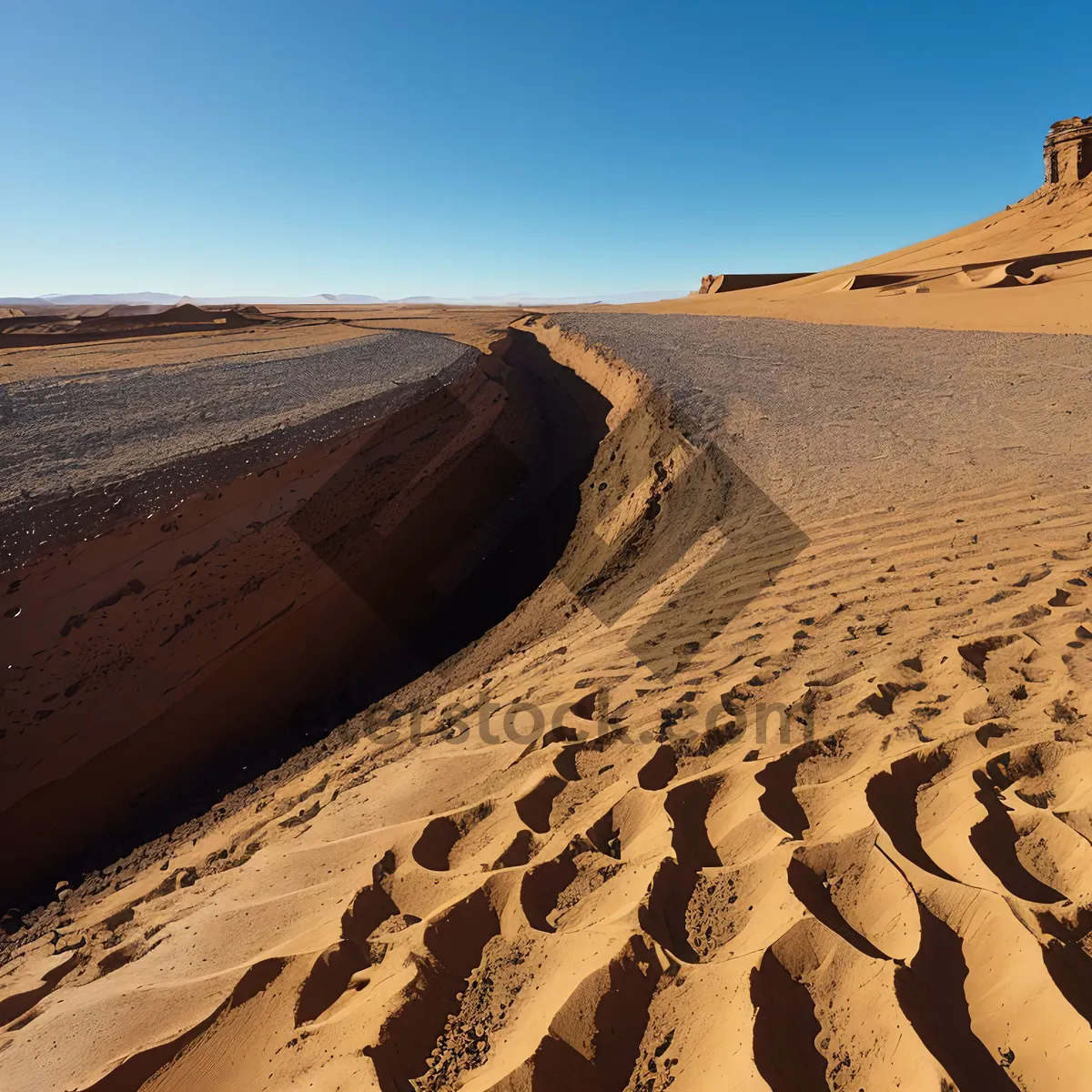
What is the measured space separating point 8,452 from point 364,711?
4862 mm

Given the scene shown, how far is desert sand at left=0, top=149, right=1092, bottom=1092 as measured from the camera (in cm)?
186

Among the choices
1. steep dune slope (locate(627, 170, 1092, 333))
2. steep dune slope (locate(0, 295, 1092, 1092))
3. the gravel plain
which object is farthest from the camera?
steep dune slope (locate(627, 170, 1092, 333))

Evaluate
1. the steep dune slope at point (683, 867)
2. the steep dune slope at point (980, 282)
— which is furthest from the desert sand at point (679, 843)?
the steep dune slope at point (980, 282)

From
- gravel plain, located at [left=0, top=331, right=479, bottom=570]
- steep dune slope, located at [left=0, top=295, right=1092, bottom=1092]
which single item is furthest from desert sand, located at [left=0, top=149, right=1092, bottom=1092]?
gravel plain, located at [left=0, top=331, right=479, bottom=570]

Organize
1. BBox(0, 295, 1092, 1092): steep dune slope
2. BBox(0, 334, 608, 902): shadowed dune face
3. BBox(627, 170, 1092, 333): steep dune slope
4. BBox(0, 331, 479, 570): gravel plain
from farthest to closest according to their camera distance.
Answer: BBox(627, 170, 1092, 333): steep dune slope, BBox(0, 331, 479, 570): gravel plain, BBox(0, 334, 608, 902): shadowed dune face, BBox(0, 295, 1092, 1092): steep dune slope

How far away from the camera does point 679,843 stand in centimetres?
253

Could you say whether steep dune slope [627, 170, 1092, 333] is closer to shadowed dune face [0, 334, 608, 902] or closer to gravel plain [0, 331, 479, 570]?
gravel plain [0, 331, 479, 570]

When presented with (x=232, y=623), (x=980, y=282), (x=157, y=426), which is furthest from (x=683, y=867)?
(x=980, y=282)

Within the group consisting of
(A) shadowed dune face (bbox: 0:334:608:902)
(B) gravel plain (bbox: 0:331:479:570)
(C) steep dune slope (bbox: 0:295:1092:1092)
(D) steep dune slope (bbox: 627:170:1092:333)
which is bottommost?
(A) shadowed dune face (bbox: 0:334:608:902)

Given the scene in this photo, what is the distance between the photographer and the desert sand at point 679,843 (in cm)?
186

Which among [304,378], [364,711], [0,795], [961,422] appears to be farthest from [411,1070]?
[304,378]

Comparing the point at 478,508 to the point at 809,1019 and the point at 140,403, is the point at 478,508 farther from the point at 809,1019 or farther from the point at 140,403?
the point at 809,1019

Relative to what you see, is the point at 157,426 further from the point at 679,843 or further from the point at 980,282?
the point at 980,282

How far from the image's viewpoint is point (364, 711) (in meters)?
5.62
